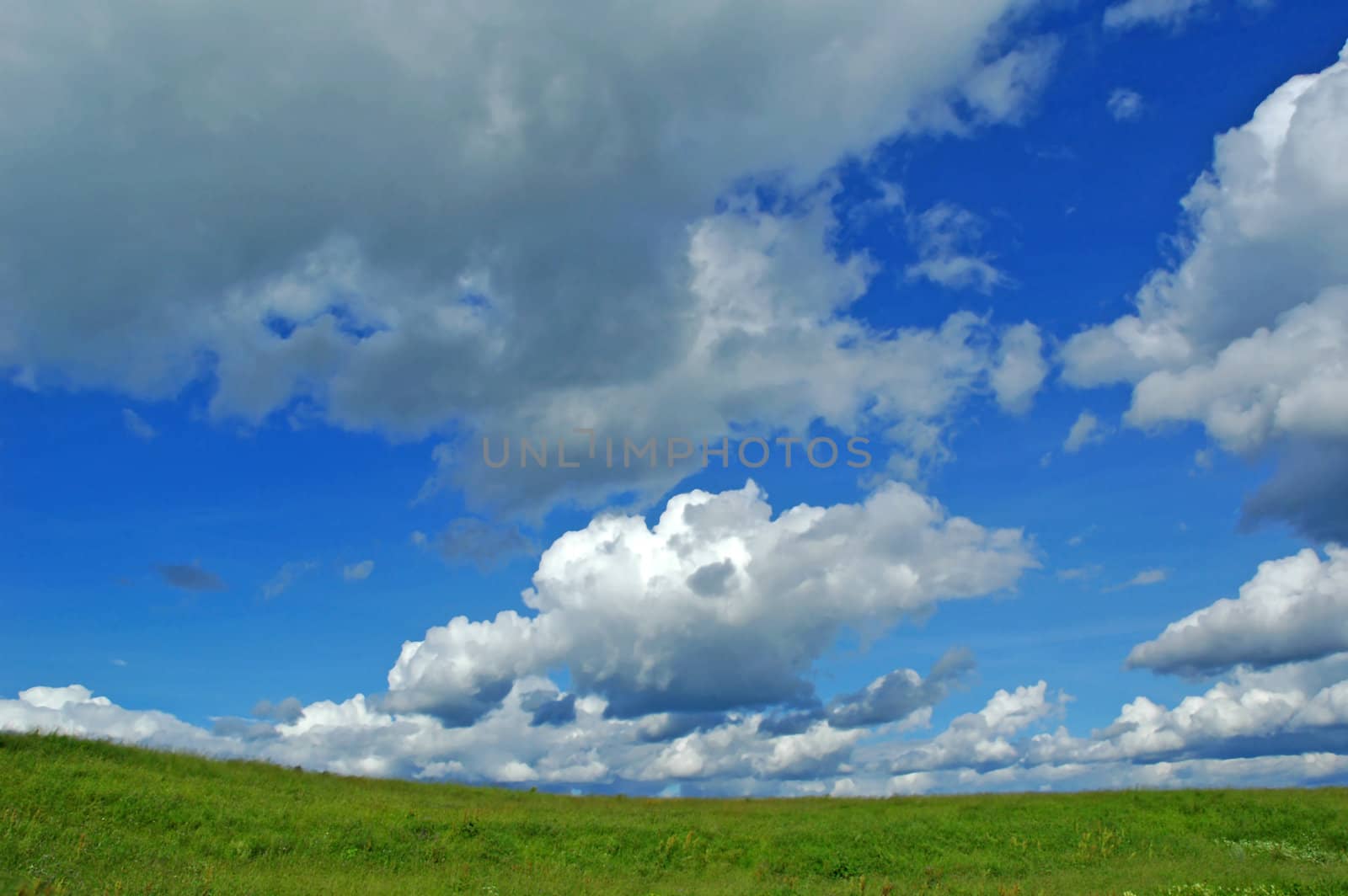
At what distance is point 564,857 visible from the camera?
3884 centimetres

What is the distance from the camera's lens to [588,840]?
4138cm

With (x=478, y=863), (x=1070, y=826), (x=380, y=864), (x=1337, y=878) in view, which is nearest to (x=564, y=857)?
(x=478, y=863)

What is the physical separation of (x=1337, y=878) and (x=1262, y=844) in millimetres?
15331

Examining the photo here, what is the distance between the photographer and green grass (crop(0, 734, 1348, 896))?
31328mm

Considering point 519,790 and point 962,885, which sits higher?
point 519,790

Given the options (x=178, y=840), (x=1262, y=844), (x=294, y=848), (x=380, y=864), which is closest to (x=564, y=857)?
(x=380, y=864)

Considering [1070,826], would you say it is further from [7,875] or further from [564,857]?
[7,875]

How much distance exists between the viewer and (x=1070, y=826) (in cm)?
4472

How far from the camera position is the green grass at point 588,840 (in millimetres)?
31328

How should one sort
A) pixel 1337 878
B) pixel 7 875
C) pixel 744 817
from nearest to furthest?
pixel 7 875 → pixel 1337 878 → pixel 744 817

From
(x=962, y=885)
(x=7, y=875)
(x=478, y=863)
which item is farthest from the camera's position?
(x=478, y=863)

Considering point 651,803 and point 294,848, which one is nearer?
point 294,848

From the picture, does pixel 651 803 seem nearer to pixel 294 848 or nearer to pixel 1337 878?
pixel 294 848

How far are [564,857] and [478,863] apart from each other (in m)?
3.66
